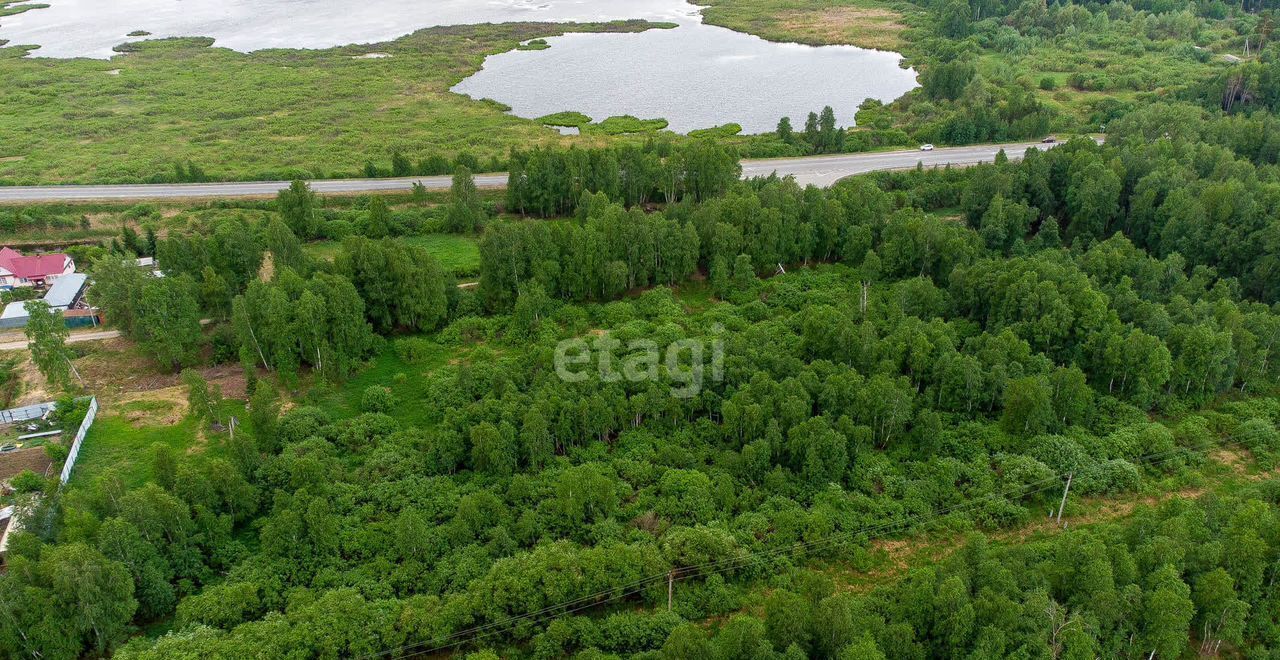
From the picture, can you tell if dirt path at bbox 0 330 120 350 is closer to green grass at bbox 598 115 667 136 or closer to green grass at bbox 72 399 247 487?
green grass at bbox 72 399 247 487

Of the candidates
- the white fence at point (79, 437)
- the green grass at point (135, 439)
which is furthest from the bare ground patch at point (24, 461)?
the green grass at point (135, 439)

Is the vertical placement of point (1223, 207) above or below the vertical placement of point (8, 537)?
above

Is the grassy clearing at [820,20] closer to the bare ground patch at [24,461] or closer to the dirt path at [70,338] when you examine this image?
the dirt path at [70,338]

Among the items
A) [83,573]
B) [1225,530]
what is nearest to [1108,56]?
[1225,530]

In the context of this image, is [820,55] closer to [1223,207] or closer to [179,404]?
[1223,207]

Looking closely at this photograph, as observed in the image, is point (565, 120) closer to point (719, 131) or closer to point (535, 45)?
point (719, 131)
